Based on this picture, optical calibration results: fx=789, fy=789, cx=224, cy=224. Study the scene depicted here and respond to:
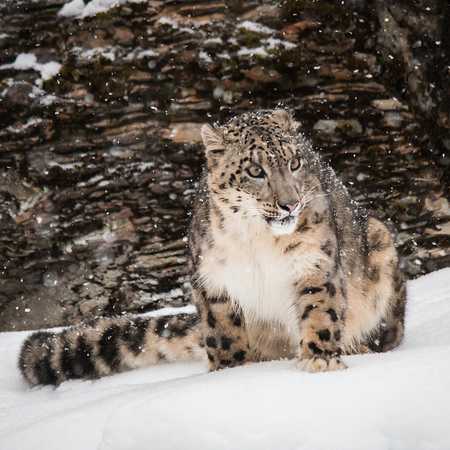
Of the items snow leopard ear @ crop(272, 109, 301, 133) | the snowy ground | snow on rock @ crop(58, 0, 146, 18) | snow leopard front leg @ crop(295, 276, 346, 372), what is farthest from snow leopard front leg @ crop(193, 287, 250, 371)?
snow on rock @ crop(58, 0, 146, 18)

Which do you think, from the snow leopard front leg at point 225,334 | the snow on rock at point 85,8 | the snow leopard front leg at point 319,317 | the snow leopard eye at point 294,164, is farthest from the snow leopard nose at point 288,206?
the snow on rock at point 85,8

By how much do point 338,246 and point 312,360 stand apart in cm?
91

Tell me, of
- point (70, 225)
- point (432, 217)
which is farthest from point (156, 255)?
point (432, 217)

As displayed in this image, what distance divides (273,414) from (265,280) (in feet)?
4.48

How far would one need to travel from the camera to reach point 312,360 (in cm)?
417

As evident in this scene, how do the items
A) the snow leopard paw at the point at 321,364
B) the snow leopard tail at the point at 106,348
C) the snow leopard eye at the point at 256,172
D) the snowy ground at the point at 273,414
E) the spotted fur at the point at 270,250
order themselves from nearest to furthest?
the snowy ground at the point at 273,414
the snow leopard paw at the point at 321,364
the spotted fur at the point at 270,250
the snow leopard eye at the point at 256,172
the snow leopard tail at the point at 106,348

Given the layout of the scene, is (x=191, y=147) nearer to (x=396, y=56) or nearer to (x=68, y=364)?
(x=396, y=56)

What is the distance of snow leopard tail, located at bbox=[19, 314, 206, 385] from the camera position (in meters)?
5.29

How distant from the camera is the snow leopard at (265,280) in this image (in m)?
4.49

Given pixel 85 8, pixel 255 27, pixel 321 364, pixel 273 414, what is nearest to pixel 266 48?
pixel 255 27

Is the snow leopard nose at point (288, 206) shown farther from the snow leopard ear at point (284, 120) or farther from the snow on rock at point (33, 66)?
the snow on rock at point (33, 66)

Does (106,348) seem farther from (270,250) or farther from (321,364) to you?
(321,364)

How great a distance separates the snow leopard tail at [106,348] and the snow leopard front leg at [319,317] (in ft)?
3.79

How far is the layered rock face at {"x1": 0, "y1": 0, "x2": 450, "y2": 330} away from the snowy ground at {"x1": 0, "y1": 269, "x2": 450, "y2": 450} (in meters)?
3.10
